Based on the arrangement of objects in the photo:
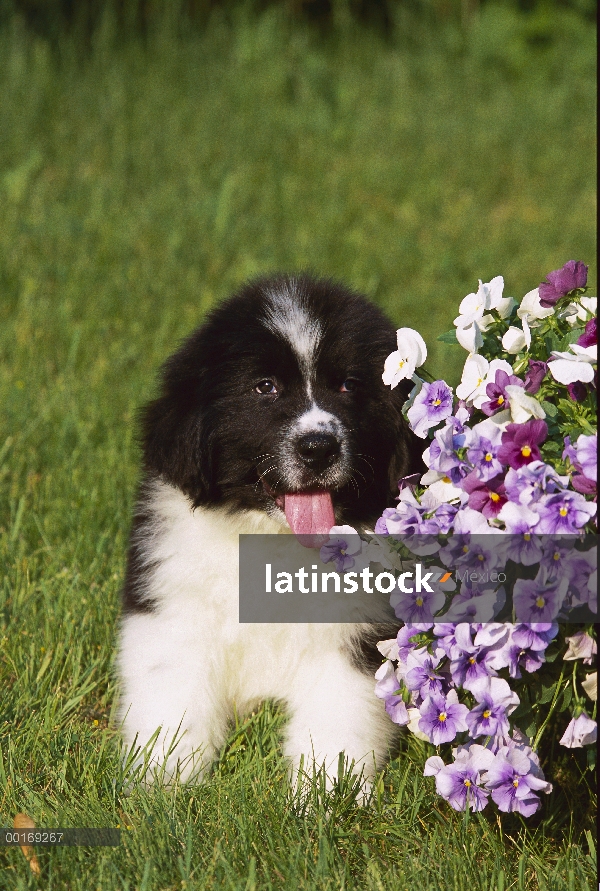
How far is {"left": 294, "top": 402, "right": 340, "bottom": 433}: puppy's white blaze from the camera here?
2.61 meters

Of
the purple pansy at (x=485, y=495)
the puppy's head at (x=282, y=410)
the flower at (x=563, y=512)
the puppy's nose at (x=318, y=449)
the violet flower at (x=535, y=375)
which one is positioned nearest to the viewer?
the flower at (x=563, y=512)

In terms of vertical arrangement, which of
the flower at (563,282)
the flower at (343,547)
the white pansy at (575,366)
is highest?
the flower at (563,282)

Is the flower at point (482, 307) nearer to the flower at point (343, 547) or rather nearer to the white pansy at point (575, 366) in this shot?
the white pansy at point (575, 366)

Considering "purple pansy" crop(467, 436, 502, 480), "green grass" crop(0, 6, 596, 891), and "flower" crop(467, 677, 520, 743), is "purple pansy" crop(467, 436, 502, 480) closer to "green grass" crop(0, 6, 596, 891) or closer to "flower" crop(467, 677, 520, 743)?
"flower" crop(467, 677, 520, 743)

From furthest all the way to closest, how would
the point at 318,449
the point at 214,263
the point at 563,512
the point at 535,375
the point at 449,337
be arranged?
the point at 214,263
the point at 318,449
the point at 449,337
the point at 535,375
the point at 563,512

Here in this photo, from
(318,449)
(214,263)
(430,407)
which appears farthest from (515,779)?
(214,263)

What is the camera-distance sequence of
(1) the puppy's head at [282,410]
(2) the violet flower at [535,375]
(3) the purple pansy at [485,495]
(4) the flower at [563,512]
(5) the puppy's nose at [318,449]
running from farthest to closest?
1. (1) the puppy's head at [282,410]
2. (5) the puppy's nose at [318,449]
3. (2) the violet flower at [535,375]
4. (3) the purple pansy at [485,495]
5. (4) the flower at [563,512]

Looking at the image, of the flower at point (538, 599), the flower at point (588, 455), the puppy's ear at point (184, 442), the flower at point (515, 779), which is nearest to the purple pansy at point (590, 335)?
the flower at point (588, 455)

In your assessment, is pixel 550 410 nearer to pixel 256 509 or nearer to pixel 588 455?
pixel 588 455

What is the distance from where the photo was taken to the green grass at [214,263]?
7.64 ft

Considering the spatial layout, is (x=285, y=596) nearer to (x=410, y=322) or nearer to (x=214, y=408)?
(x=214, y=408)

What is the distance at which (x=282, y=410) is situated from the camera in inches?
106

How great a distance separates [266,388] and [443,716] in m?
0.95

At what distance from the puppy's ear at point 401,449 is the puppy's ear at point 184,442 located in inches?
17.9
